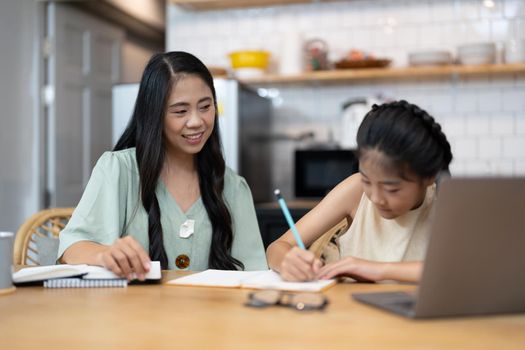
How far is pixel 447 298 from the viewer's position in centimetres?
116

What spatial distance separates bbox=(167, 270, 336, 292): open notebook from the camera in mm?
1475

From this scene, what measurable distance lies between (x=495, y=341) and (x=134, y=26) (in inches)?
211

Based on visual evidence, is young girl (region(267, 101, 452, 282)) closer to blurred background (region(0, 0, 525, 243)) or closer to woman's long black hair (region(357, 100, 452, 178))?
woman's long black hair (region(357, 100, 452, 178))

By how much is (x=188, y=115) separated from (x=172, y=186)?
256 mm

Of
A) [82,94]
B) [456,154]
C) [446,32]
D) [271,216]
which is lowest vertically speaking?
[271,216]

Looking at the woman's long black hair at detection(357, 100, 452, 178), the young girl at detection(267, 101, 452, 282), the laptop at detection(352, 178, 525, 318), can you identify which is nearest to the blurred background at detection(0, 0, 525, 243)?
the young girl at detection(267, 101, 452, 282)

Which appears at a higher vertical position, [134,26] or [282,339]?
[134,26]

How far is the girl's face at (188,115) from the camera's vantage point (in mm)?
2162

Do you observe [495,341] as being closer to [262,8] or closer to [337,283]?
[337,283]

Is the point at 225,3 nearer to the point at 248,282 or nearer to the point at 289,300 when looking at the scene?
the point at 248,282

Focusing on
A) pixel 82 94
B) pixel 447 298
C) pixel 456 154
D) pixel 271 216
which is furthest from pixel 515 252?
pixel 82 94

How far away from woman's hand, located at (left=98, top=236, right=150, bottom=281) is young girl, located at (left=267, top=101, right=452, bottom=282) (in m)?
0.31

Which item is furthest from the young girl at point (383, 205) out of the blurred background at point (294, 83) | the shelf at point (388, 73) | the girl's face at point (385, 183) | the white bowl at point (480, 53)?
the white bowl at point (480, 53)

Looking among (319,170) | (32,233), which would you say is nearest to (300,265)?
(32,233)
